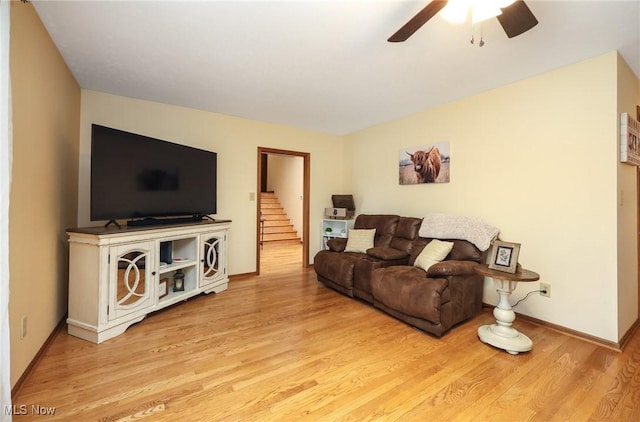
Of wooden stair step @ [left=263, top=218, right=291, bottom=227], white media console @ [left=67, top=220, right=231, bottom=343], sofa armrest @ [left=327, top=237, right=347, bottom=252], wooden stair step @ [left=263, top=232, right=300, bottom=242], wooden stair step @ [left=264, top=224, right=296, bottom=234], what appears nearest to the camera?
white media console @ [left=67, top=220, right=231, bottom=343]

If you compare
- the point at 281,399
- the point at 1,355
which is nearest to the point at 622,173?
the point at 281,399

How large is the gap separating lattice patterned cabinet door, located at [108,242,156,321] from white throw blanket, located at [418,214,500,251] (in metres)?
2.80

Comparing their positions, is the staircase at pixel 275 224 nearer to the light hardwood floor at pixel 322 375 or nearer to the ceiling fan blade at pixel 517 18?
the light hardwood floor at pixel 322 375

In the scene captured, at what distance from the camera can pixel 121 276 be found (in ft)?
7.38

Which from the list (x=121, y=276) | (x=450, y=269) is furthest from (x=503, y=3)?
(x=121, y=276)

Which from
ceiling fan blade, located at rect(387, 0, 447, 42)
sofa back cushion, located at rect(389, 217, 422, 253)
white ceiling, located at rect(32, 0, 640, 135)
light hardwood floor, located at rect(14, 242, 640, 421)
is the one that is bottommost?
light hardwood floor, located at rect(14, 242, 640, 421)

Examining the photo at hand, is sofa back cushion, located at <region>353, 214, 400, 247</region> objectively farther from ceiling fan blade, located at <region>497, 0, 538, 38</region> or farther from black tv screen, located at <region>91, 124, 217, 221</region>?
ceiling fan blade, located at <region>497, 0, 538, 38</region>

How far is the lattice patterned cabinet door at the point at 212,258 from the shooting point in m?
3.09

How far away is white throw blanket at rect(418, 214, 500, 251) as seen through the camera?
2691 mm

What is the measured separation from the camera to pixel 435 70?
8.02ft

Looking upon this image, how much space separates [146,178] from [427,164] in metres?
3.14

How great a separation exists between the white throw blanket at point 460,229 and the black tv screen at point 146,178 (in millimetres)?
2606

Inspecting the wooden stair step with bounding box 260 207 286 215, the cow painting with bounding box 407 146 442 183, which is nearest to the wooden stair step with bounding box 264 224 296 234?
the wooden stair step with bounding box 260 207 286 215

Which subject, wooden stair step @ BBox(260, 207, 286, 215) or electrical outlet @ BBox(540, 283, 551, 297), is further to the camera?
wooden stair step @ BBox(260, 207, 286, 215)
